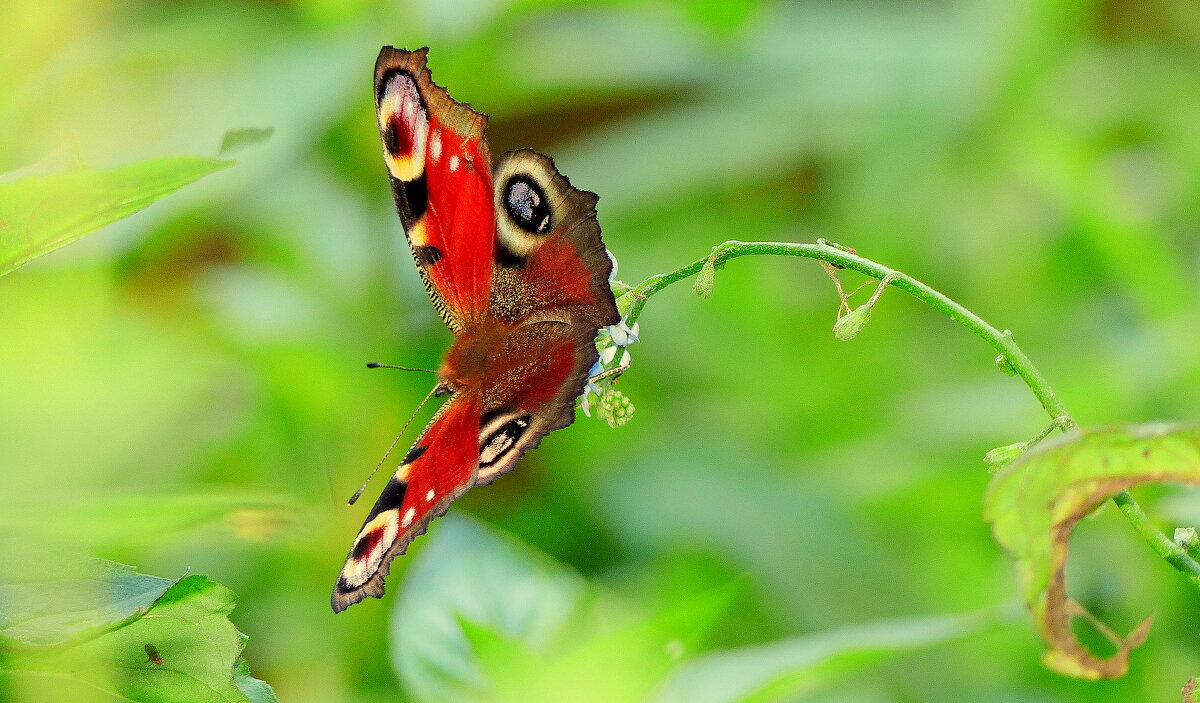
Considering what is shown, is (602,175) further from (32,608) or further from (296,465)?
(32,608)

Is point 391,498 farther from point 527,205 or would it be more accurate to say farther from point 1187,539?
point 1187,539

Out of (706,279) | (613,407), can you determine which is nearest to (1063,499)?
(706,279)

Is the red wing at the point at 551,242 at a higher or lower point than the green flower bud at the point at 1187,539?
higher

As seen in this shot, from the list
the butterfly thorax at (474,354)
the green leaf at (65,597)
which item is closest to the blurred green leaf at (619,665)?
the butterfly thorax at (474,354)

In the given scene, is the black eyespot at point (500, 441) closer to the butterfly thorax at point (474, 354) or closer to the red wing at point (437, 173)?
the butterfly thorax at point (474, 354)

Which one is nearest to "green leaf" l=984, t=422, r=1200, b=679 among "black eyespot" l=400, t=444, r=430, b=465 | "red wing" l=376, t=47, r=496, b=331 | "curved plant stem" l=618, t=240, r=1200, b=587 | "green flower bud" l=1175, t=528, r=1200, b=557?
"curved plant stem" l=618, t=240, r=1200, b=587

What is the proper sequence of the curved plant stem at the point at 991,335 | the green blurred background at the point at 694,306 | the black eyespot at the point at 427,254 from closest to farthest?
the curved plant stem at the point at 991,335 < the black eyespot at the point at 427,254 < the green blurred background at the point at 694,306

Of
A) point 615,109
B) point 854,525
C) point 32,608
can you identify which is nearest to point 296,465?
point 854,525
